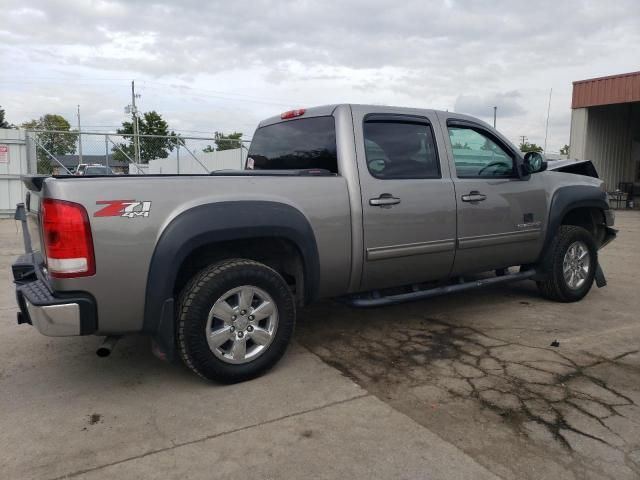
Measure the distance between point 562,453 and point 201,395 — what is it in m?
2.06

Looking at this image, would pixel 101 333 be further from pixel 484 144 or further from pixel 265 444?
pixel 484 144

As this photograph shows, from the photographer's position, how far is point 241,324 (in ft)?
11.2

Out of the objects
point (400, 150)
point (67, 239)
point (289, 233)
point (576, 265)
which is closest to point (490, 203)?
point (400, 150)

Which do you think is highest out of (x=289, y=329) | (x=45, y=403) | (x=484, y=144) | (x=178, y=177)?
(x=484, y=144)

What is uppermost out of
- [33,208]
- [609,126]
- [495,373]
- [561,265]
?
[609,126]

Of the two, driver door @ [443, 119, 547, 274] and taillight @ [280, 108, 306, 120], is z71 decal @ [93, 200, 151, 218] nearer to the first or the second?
taillight @ [280, 108, 306, 120]

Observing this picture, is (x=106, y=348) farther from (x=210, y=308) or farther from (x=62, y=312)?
(x=210, y=308)

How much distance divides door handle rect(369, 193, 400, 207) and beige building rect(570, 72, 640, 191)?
1805 cm

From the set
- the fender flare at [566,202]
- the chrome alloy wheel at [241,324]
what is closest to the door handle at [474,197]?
the fender flare at [566,202]

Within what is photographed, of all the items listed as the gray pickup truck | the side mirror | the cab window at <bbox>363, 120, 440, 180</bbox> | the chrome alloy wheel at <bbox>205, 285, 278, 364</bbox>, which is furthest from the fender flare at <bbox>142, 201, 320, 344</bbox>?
the side mirror

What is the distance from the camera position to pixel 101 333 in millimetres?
3084

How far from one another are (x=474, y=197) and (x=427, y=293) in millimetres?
924

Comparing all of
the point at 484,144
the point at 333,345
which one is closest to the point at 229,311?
the point at 333,345

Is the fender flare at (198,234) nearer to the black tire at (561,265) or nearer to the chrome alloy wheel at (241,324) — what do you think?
the chrome alloy wheel at (241,324)
